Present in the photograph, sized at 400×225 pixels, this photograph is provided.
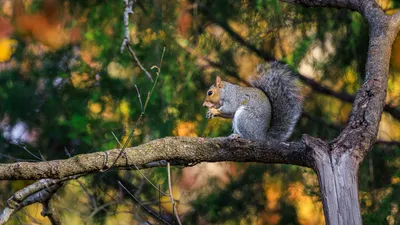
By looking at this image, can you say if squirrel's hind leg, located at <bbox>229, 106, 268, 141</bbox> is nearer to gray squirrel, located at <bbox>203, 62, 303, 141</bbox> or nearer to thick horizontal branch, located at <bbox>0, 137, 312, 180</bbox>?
gray squirrel, located at <bbox>203, 62, 303, 141</bbox>

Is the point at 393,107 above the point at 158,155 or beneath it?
above

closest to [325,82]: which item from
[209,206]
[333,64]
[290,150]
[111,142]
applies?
[333,64]

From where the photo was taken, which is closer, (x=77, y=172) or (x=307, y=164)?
(x=77, y=172)

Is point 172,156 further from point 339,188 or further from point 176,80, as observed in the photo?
point 176,80

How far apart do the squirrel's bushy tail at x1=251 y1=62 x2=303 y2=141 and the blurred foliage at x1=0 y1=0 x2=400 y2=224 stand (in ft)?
4.02

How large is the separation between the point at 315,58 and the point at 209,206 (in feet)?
3.97

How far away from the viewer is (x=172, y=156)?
234cm

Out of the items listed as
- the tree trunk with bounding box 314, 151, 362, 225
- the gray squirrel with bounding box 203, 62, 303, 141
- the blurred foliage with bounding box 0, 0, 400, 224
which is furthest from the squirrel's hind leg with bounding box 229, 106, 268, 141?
the blurred foliage with bounding box 0, 0, 400, 224

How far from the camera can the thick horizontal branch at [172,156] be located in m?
2.12

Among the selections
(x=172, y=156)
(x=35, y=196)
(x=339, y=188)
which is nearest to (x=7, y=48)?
(x=35, y=196)

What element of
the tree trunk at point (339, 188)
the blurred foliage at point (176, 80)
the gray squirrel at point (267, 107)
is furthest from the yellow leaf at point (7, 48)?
the tree trunk at point (339, 188)

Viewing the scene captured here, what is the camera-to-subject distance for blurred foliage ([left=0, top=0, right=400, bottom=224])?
465 cm

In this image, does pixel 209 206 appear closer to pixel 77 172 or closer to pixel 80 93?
pixel 80 93

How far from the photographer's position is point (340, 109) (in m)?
4.80
